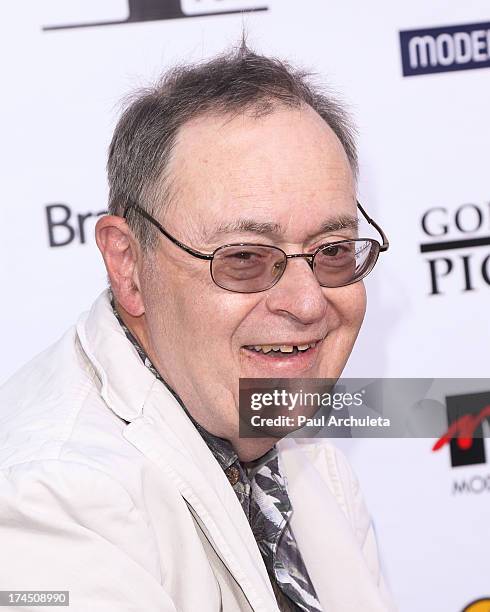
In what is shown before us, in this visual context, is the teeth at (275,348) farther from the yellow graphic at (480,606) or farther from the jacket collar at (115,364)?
the yellow graphic at (480,606)

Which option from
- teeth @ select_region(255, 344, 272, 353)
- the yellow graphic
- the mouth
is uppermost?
teeth @ select_region(255, 344, 272, 353)

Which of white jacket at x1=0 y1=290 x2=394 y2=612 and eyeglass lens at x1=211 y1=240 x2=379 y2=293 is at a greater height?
eyeglass lens at x1=211 y1=240 x2=379 y2=293

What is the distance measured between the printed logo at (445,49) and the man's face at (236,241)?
631 mm

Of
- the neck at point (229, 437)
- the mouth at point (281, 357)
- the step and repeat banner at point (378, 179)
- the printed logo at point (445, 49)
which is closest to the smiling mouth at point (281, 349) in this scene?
the mouth at point (281, 357)

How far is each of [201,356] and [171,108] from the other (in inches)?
13.5

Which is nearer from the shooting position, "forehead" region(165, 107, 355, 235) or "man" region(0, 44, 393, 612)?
"man" region(0, 44, 393, 612)

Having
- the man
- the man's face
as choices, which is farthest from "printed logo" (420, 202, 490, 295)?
the man's face

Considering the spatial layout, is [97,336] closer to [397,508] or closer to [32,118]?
[32,118]

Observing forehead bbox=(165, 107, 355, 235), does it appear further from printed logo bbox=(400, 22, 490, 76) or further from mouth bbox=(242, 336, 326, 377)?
printed logo bbox=(400, 22, 490, 76)

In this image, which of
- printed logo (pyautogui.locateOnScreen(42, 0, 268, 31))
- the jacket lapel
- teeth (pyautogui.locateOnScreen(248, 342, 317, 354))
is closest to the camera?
the jacket lapel

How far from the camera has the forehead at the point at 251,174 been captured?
3.90ft

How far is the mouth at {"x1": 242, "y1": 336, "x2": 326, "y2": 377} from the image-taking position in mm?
1224

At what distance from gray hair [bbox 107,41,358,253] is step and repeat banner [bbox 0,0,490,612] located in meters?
0.40

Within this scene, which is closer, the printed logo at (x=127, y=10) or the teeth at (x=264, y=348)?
the teeth at (x=264, y=348)
